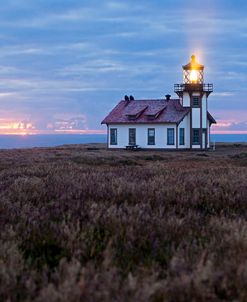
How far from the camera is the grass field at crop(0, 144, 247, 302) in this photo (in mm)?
3582

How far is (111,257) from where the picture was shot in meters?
4.32

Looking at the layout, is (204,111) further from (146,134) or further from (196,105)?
(146,134)

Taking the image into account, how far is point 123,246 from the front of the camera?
16.4ft

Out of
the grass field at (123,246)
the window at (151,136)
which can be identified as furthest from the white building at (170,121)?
the grass field at (123,246)

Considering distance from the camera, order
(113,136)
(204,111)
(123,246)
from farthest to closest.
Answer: (113,136), (204,111), (123,246)

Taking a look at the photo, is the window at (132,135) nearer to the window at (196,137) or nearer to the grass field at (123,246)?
the window at (196,137)

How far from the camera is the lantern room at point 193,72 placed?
200ft

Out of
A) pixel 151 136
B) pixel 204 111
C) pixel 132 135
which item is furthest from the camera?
pixel 204 111

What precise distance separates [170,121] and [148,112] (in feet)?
10.6

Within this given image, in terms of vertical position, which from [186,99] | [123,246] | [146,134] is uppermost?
[186,99]

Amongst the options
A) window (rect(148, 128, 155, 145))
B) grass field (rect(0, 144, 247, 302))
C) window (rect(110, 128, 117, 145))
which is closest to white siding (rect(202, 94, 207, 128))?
window (rect(148, 128, 155, 145))

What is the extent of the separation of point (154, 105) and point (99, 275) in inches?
2269

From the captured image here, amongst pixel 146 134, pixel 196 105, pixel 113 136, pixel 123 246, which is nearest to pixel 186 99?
pixel 196 105

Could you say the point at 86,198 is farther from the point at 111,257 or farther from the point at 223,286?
the point at 223,286
